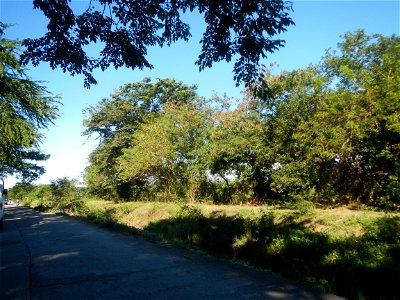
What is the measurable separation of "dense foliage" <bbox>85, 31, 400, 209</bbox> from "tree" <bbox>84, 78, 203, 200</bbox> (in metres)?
0.27

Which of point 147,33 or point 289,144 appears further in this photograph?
point 289,144

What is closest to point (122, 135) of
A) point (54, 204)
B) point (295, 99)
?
point (54, 204)

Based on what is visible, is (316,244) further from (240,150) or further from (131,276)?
(240,150)

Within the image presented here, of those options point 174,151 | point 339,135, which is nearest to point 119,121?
point 174,151

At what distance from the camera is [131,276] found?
19.5 feet

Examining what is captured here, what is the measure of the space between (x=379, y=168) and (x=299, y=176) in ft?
12.8

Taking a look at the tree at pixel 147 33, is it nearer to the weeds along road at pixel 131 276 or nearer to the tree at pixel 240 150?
the weeds along road at pixel 131 276

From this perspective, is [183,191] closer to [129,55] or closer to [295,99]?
[295,99]

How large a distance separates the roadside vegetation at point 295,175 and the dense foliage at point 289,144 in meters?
0.06

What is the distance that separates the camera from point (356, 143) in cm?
1382

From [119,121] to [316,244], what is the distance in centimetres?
3056

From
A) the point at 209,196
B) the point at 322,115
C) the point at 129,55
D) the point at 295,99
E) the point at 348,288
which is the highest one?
Result: the point at 295,99

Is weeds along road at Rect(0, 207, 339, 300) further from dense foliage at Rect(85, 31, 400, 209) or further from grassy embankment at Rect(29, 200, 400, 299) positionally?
dense foliage at Rect(85, 31, 400, 209)

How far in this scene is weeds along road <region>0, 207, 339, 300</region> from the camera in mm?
5004
